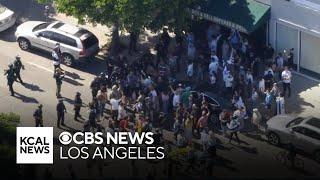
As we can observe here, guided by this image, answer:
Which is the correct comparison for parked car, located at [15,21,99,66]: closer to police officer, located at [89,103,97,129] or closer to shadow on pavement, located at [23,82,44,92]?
shadow on pavement, located at [23,82,44,92]

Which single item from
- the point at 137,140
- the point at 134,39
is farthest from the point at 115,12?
the point at 137,140

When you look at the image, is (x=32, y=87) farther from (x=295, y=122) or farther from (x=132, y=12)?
(x=295, y=122)

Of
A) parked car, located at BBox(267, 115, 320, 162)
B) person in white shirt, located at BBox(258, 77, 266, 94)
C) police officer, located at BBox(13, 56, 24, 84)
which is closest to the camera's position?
parked car, located at BBox(267, 115, 320, 162)

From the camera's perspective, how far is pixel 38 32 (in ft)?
120

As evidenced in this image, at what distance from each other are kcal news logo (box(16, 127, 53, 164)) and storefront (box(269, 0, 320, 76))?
38.3 feet

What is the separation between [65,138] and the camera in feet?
102

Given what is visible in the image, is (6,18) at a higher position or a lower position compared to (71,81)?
higher

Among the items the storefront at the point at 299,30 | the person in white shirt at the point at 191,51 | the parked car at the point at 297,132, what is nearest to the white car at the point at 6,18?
the person in white shirt at the point at 191,51

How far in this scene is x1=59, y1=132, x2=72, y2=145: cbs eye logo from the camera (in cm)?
3072

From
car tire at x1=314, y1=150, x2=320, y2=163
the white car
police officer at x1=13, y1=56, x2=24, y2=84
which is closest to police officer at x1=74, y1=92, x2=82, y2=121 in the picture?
→ police officer at x1=13, y1=56, x2=24, y2=84

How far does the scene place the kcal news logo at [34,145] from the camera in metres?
27.8

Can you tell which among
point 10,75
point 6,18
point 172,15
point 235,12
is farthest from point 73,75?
point 235,12

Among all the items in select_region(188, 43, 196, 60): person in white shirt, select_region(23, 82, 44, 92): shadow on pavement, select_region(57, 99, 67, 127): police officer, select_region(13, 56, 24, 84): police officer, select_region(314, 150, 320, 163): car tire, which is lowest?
select_region(314, 150, 320, 163): car tire

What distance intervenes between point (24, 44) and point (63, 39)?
2.27 metres
